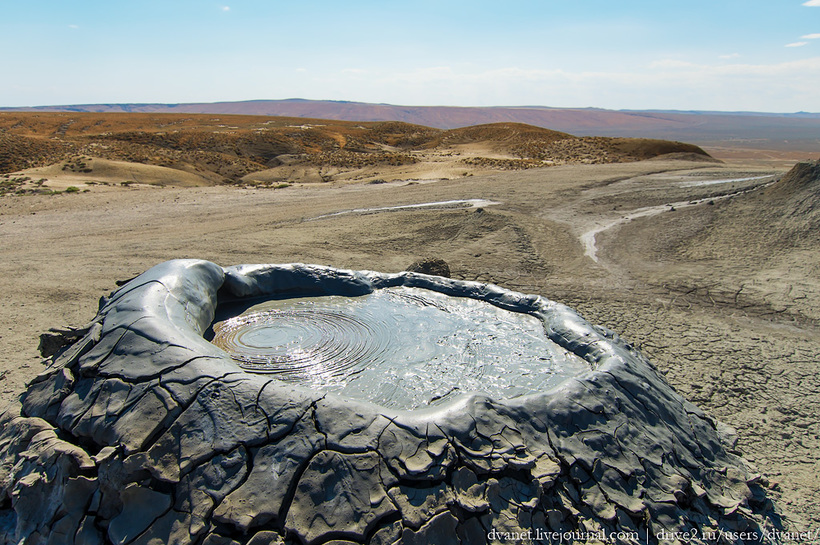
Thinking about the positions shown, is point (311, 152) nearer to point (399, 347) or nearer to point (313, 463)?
point (399, 347)

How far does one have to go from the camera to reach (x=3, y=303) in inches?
263

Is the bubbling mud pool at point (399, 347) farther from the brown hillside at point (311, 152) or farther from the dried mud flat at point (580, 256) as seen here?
the brown hillside at point (311, 152)

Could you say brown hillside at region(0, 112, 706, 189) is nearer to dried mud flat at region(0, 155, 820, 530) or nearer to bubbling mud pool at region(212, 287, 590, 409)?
dried mud flat at region(0, 155, 820, 530)

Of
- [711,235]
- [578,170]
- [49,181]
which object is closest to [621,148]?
[578,170]

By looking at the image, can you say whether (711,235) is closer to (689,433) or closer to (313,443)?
(689,433)

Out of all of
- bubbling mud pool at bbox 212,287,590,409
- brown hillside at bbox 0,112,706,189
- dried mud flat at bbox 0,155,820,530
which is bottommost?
dried mud flat at bbox 0,155,820,530

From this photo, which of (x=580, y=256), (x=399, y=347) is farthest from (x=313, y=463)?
(x=580, y=256)

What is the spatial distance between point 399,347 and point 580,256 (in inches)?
253

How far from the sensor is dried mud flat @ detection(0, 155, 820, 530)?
196 inches

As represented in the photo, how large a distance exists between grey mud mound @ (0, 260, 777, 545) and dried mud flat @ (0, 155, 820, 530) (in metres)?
1.62

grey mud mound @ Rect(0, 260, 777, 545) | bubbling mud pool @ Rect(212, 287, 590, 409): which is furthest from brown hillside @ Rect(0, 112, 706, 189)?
grey mud mound @ Rect(0, 260, 777, 545)

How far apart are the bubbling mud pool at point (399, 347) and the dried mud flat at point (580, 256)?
6.90 feet

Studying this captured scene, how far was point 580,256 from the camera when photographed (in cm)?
925

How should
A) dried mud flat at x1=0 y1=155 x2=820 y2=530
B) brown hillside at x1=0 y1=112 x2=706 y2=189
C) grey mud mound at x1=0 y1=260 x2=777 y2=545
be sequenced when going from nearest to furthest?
1. grey mud mound at x1=0 y1=260 x2=777 y2=545
2. dried mud flat at x1=0 y1=155 x2=820 y2=530
3. brown hillside at x1=0 y1=112 x2=706 y2=189
